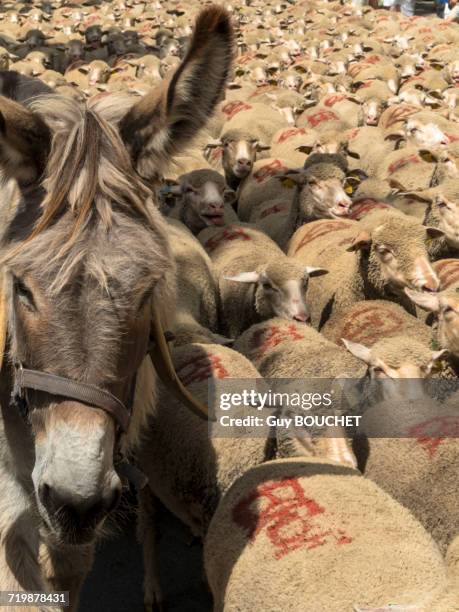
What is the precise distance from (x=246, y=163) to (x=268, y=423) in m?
5.32

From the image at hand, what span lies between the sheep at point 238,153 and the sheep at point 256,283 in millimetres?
2321

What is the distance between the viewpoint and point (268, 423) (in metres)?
3.52

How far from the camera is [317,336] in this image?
455 cm

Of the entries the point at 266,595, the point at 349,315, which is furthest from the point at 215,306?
the point at 266,595

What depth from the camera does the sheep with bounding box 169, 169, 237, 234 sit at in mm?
6660

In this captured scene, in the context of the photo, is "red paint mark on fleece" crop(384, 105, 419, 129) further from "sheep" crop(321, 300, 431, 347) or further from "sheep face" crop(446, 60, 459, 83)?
"sheep" crop(321, 300, 431, 347)

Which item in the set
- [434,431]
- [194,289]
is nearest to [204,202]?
[194,289]

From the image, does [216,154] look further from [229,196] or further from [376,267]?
[376,267]

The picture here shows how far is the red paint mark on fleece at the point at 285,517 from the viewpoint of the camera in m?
2.59

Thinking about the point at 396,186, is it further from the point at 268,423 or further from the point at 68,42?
the point at 68,42

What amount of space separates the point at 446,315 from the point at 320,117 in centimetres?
754

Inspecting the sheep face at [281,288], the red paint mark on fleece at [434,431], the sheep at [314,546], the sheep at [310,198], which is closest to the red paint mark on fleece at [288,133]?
the sheep at [310,198]

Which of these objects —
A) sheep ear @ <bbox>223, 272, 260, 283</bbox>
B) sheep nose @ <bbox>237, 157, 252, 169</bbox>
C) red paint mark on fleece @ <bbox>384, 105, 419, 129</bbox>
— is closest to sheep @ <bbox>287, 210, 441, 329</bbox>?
sheep ear @ <bbox>223, 272, 260, 283</bbox>

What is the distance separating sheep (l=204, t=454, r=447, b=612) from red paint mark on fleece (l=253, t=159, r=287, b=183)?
548 cm
